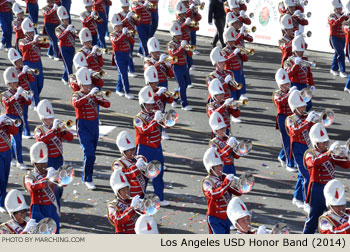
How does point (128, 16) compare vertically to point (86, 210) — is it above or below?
above

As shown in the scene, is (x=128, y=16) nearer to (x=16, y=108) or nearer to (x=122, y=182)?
(x=16, y=108)

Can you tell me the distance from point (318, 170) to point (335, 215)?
177 centimetres

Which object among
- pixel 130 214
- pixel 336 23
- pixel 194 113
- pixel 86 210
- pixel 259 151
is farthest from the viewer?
pixel 336 23

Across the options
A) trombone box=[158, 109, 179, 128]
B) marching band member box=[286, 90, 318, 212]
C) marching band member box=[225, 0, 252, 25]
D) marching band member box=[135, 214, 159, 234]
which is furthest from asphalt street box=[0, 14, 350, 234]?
marching band member box=[135, 214, 159, 234]

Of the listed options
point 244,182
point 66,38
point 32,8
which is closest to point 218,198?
point 244,182

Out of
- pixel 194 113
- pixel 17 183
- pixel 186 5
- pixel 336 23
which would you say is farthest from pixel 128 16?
pixel 17 183

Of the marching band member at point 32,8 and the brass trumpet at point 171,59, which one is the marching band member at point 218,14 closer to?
the brass trumpet at point 171,59

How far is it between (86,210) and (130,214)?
3083 mm

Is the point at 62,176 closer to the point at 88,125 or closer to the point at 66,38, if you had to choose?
the point at 88,125

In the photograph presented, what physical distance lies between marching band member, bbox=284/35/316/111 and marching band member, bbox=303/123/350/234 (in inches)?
191

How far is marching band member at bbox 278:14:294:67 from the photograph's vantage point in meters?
17.8

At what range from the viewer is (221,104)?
1406 centimetres

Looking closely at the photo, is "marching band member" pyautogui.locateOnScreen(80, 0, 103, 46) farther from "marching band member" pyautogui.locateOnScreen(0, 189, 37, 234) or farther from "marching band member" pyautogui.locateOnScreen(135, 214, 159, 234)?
"marching band member" pyautogui.locateOnScreen(135, 214, 159, 234)

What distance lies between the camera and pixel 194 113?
1764 centimetres
